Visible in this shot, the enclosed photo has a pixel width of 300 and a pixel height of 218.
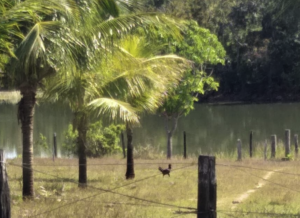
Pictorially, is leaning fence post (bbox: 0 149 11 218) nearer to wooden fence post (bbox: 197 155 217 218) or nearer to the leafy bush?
wooden fence post (bbox: 197 155 217 218)

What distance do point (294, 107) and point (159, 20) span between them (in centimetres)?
4487

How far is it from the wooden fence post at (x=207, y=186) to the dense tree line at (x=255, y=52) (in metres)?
48.3

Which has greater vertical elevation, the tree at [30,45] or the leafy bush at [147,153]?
the tree at [30,45]

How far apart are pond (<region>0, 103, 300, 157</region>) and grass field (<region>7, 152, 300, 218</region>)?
6318 millimetres

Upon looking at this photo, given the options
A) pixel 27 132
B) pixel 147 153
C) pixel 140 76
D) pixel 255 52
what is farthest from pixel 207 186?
pixel 255 52

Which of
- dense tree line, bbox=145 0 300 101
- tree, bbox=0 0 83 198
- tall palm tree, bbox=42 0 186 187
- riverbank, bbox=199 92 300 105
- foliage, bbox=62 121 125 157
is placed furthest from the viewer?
riverbank, bbox=199 92 300 105

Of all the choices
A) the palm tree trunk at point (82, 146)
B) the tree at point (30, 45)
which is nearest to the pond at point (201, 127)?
the palm tree trunk at point (82, 146)

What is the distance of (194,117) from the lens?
4988 cm

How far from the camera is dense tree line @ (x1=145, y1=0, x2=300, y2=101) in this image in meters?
58.9

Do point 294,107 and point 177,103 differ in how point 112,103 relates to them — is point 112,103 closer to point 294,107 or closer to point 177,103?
point 177,103

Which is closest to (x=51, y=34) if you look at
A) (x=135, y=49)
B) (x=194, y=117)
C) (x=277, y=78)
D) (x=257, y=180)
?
(x=135, y=49)

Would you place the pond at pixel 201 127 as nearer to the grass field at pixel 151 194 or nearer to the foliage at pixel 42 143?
the foliage at pixel 42 143

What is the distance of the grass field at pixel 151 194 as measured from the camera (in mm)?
10477

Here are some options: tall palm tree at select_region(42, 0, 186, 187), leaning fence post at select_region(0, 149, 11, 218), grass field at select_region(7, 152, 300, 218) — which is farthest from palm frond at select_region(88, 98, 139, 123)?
leaning fence post at select_region(0, 149, 11, 218)
